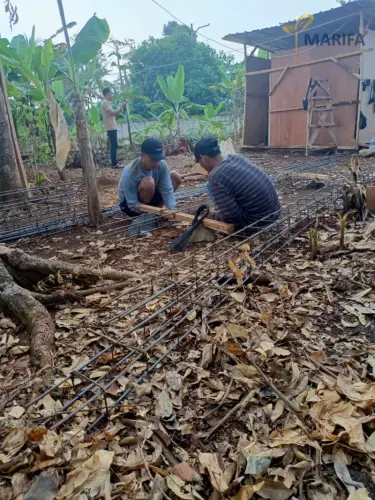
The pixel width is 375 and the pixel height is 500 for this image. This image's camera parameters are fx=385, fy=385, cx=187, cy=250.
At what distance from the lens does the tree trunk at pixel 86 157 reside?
12.7ft

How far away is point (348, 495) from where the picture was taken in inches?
50.8

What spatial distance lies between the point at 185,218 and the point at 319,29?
371 inches

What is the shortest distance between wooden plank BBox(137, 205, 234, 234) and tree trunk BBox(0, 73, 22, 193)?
2416 mm

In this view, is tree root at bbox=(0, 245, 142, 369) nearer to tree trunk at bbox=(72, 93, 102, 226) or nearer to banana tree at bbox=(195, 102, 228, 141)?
tree trunk at bbox=(72, 93, 102, 226)

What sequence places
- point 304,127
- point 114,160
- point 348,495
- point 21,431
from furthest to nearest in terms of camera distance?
1. point 304,127
2. point 114,160
3. point 21,431
4. point 348,495

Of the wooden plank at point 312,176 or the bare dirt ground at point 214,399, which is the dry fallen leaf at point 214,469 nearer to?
the bare dirt ground at point 214,399

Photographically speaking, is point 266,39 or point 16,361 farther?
point 266,39

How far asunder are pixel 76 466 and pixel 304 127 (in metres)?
11.7

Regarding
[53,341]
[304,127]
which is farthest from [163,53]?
[53,341]

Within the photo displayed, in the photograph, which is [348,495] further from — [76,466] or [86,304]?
[86,304]

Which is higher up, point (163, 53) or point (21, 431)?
point (163, 53)

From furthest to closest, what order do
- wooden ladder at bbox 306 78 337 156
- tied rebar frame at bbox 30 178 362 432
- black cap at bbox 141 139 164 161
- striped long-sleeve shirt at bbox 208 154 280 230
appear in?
1. wooden ladder at bbox 306 78 337 156
2. black cap at bbox 141 139 164 161
3. striped long-sleeve shirt at bbox 208 154 280 230
4. tied rebar frame at bbox 30 178 362 432

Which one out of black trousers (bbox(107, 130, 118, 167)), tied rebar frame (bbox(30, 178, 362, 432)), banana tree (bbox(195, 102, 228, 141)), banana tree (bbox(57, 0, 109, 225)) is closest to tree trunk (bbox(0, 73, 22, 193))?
banana tree (bbox(57, 0, 109, 225))

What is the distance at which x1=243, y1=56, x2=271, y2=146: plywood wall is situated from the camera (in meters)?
12.4
